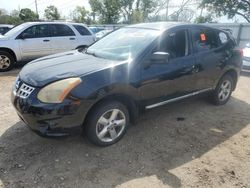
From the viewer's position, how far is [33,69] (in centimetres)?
329

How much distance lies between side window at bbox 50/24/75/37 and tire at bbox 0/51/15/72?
5.28 ft

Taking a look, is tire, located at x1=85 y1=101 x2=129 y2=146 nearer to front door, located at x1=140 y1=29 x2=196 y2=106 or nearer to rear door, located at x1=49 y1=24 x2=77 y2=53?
front door, located at x1=140 y1=29 x2=196 y2=106

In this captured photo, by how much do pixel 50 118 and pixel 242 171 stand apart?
2405 millimetres

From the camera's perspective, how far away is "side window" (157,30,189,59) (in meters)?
3.67

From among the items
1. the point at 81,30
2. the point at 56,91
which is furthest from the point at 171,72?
the point at 81,30

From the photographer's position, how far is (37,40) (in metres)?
8.20

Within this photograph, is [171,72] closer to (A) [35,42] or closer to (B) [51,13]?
(A) [35,42]

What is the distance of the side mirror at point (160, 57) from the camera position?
10.8ft

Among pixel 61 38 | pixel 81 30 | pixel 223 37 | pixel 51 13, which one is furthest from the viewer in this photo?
pixel 51 13

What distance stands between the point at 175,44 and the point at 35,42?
584cm

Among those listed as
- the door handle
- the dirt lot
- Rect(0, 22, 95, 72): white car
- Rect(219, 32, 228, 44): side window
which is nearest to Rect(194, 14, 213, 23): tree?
Rect(0, 22, 95, 72): white car

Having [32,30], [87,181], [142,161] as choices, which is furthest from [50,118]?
[32,30]

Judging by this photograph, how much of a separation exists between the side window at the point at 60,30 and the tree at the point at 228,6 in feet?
77.5

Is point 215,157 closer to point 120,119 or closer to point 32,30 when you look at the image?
point 120,119
